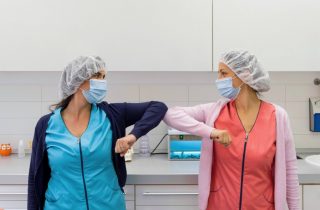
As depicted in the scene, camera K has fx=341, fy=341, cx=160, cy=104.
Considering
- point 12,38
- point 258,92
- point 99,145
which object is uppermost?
point 12,38

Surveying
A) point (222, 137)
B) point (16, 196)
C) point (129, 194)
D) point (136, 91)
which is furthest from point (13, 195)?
point (222, 137)

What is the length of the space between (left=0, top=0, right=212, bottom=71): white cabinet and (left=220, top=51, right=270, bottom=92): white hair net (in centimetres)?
43

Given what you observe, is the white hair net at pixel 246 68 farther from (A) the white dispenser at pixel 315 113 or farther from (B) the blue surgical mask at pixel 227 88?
(A) the white dispenser at pixel 315 113

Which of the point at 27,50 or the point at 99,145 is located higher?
the point at 27,50

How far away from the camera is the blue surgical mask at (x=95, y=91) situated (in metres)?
1.40

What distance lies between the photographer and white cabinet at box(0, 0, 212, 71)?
1854mm

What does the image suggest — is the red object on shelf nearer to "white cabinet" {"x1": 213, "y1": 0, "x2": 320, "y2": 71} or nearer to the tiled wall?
the tiled wall

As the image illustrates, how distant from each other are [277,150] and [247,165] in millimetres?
140

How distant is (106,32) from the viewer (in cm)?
186

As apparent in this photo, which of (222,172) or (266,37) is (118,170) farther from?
(266,37)

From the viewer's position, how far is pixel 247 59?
1455 mm

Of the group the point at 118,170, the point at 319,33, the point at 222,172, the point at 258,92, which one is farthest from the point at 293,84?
the point at 118,170

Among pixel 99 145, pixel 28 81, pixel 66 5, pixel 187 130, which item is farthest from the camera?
Answer: pixel 28 81

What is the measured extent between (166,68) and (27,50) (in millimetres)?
766
